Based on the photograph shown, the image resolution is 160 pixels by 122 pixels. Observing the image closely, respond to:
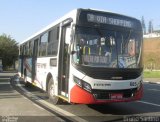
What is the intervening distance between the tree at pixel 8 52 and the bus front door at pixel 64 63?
265ft

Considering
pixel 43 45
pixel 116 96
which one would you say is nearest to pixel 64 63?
pixel 116 96

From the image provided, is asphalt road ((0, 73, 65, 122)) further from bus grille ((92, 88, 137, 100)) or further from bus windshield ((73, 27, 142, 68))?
bus windshield ((73, 27, 142, 68))

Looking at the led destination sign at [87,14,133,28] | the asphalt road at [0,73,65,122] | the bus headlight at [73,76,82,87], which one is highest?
the led destination sign at [87,14,133,28]

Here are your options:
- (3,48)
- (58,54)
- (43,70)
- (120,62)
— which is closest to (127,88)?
(120,62)

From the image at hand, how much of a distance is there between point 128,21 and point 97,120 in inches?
136

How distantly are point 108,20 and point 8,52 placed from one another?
274 ft

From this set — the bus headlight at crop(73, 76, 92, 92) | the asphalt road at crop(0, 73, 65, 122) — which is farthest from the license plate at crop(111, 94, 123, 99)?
the asphalt road at crop(0, 73, 65, 122)

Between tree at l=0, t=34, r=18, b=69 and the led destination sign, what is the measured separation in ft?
269

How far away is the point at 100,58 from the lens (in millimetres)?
11562

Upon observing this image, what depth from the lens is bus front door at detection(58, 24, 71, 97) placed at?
1231 cm

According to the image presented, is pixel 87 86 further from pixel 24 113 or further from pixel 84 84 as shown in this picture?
pixel 24 113

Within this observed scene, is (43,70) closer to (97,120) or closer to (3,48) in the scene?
(97,120)

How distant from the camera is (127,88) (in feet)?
38.7

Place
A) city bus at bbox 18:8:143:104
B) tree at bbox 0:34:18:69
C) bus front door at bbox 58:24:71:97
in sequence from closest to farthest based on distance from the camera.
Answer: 1. city bus at bbox 18:8:143:104
2. bus front door at bbox 58:24:71:97
3. tree at bbox 0:34:18:69
